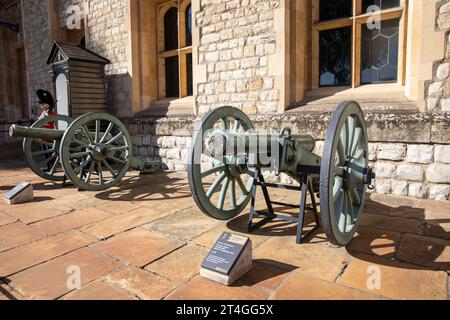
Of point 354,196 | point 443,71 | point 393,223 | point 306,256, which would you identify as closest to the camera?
point 306,256

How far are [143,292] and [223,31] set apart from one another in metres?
4.56

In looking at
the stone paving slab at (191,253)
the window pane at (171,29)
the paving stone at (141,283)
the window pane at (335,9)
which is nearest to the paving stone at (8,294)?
the stone paving slab at (191,253)

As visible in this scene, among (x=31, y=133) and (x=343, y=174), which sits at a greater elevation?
(x=31, y=133)

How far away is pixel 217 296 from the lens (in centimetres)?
190

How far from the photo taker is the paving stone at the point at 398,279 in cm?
190

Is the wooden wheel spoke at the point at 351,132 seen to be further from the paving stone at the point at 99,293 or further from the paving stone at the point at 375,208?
the paving stone at the point at 99,293

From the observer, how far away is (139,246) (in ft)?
8.79

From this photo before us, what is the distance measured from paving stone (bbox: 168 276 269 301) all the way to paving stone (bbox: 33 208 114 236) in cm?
167

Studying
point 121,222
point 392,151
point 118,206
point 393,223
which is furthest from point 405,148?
point 118,206

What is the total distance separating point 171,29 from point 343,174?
574 cm

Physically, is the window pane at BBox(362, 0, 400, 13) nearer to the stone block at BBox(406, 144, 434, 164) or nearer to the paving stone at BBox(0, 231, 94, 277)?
the stone block at BBox(406, 144, 434, 164)

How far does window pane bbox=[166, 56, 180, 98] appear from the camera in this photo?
6980 millimetres

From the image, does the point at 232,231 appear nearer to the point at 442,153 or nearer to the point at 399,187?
the point at 399,187

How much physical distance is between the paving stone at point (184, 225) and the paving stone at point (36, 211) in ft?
4.01
